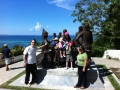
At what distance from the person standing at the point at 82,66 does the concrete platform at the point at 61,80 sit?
288mm

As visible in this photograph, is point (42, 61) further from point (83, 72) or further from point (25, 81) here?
point (83, 72)

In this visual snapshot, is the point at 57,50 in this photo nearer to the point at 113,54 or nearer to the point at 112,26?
the point at 113,54

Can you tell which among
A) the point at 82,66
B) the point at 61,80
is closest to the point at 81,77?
the point at 82,66

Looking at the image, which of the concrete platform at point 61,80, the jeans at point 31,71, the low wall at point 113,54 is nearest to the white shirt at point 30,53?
the jeans at point 31,71

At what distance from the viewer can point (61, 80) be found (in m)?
8.45

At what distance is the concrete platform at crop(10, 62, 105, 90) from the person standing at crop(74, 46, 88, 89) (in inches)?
11.3

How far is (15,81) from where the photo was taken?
341 inches

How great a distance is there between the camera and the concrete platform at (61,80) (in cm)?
808

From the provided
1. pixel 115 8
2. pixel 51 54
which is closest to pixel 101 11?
pixel 115 8

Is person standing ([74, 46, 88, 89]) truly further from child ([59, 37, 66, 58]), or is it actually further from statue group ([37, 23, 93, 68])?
child ([59, 37, 66, 58])

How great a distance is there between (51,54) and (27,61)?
1.81 metres

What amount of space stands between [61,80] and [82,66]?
1.27 m

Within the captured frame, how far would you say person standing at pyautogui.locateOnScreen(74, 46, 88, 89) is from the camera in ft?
25.0

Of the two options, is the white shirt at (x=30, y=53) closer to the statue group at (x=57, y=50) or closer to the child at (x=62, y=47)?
the statue group at (x=57, y=50)
